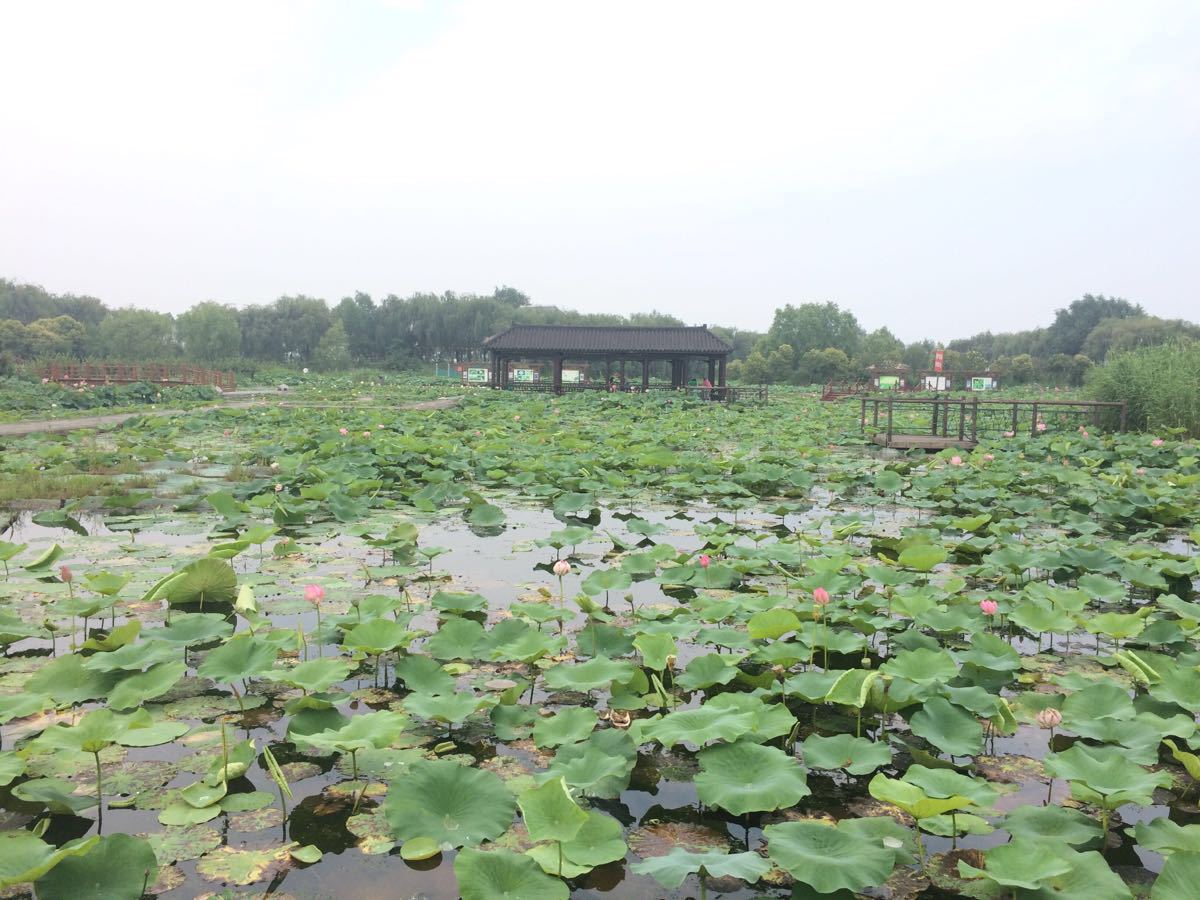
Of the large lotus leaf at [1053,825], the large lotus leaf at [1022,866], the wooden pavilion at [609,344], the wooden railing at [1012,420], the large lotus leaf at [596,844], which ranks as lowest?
the large lotus leaf at [1053,825]

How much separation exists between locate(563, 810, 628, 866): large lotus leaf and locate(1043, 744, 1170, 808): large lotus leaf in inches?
38.1

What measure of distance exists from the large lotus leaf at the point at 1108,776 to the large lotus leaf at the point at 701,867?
0.78 meters

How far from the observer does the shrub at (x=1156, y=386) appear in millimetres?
11359

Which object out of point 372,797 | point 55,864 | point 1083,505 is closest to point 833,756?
point 372,797

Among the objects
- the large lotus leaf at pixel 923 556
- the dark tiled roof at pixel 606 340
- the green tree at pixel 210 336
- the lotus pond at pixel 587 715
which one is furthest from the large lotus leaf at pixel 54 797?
the green tree at pixel 210 336

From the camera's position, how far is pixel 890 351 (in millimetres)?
54375

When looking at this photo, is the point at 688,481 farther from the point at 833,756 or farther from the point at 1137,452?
the point at 1137,452

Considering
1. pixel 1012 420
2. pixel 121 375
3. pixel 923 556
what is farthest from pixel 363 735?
pixel 121 375

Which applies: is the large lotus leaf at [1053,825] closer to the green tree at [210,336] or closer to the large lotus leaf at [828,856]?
the large lotus leaf at [828,856]

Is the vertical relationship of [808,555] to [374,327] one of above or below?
below

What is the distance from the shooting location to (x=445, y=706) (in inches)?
82.4

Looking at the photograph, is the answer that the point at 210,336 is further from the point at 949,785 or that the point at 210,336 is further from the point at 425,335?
the point at 949,785

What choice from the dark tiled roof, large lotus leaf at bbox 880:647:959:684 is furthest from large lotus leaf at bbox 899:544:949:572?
the dark tiled roof

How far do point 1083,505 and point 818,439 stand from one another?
5.78m
